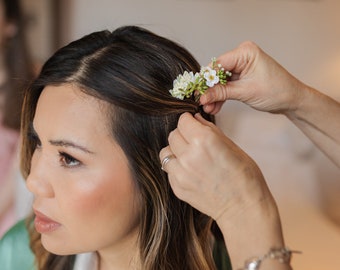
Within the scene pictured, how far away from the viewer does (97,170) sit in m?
0.89

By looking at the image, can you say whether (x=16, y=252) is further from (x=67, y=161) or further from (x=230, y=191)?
(x=230, y=191)

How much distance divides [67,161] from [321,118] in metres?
0.55

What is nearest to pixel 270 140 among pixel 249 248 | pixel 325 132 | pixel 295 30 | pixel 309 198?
pixel 309 198

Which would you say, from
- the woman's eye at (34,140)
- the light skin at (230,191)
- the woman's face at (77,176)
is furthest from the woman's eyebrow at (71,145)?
the light skin at (230,191)

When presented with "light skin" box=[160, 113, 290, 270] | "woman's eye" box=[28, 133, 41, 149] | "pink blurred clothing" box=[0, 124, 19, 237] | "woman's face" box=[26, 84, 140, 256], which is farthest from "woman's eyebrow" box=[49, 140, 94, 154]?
"pink blurred clothing" box=[0, 124, 19, 237]

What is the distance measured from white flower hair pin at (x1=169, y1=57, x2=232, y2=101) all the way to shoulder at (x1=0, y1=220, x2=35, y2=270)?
0.60 m

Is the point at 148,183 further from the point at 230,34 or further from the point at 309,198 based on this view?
the point at 230,34

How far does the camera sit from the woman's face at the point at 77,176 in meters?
0.88

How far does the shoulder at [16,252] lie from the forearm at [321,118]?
0.73 metres

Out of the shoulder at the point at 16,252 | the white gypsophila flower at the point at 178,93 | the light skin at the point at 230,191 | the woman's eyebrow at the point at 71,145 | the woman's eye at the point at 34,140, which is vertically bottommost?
the shoulder at the point at 16,252

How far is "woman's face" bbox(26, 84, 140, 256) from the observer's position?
2.90 feet

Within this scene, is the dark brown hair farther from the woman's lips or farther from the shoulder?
the shoulder

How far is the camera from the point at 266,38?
7.80 feet

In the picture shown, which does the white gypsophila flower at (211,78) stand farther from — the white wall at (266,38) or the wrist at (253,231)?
the white wall at (266,38)
